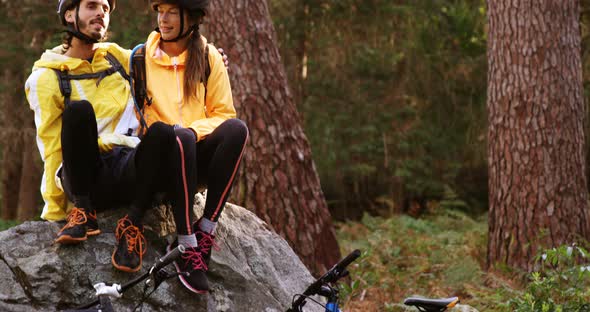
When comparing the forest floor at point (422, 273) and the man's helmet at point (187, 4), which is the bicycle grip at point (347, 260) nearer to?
the forest floor at point (422, 273)

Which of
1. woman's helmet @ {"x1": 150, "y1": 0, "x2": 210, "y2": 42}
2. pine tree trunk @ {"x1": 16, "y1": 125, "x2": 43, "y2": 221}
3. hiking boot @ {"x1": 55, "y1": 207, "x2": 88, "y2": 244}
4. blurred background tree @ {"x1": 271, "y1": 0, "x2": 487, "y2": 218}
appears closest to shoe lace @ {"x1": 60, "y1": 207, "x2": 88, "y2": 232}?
hiking boot @ {"x1": 55, "y1": 207, "x2": 88, "y2": 244}

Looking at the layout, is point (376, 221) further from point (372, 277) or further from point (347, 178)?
point (372, 277)

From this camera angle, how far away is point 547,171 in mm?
7234

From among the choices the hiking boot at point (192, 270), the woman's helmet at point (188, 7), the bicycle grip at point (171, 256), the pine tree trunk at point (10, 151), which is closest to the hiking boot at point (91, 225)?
the hiking boot at point (192, 270)

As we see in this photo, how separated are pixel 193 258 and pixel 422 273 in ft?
14.7

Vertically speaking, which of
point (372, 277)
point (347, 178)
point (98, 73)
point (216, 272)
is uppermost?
point (98, 73)

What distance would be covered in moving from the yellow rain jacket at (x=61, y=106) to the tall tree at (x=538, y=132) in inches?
177

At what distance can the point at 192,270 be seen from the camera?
405 cm

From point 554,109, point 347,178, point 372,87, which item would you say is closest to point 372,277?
point 554,109

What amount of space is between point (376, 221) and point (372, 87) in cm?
365

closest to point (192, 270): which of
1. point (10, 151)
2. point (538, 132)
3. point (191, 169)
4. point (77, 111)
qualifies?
point (191, 169)

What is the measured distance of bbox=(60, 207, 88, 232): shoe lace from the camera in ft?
12.9

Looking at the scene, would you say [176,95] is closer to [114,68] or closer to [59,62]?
[114,68]

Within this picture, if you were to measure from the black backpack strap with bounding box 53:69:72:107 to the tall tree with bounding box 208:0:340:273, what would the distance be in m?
2.75
